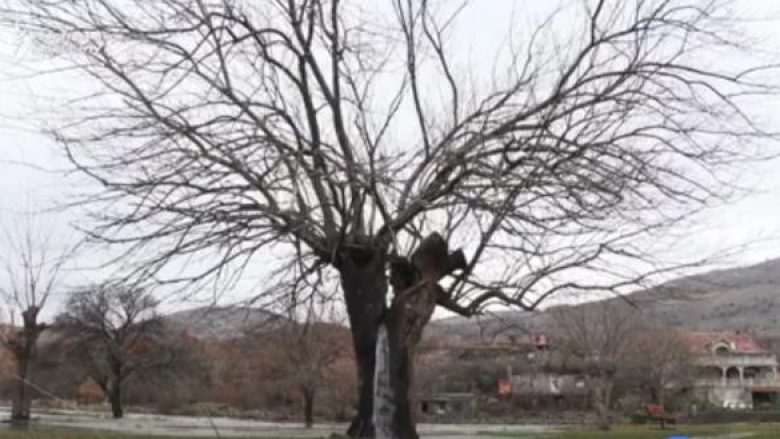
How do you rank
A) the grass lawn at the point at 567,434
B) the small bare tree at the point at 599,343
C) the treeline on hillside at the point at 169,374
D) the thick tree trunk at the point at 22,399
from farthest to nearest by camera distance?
the small bare tree at the point at 599,343 → the treeline on hillside at the point at 169,374 → the thick tree trunk at the point at 22,399 → the grass lawn at the point at 567,434

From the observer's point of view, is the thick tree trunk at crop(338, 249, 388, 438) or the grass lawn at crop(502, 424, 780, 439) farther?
the grass lawn at crop(502, 424, 780, 439)

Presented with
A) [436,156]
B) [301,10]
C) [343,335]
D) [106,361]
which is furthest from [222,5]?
[106,361]

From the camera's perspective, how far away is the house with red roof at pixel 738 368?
91.6 m

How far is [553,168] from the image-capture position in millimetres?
15586

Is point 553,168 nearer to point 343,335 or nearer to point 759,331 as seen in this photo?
point 343,335

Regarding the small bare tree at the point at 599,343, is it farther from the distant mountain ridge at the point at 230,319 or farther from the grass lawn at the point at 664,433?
the distant mountain ridge at the point at 230,319

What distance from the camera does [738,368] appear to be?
10169 cm

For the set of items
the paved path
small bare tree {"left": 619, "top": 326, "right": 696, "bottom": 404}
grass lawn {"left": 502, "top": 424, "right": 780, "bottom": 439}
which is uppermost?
small bare tree {"left": 619, "top": 326, "right": 696, "bottom": 404}

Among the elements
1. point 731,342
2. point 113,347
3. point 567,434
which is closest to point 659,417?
point 567,434

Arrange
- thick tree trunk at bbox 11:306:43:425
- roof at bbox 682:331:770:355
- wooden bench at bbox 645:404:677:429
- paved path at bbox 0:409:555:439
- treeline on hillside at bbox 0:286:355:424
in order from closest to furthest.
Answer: paved path at bbox 0:409:555:439, thick tree trunk at bbox 11:306:43:425, wooden bench at bbox 645:404:677:429, treeline on hillside at bbox 0:286:355:424, roof at bbox 682:331:770:355

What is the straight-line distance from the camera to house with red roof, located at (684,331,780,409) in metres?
91.6

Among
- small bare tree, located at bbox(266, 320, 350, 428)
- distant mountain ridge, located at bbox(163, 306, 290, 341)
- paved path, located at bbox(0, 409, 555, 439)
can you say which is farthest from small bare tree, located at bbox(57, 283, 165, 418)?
distant mountain ridge, located at bbox(163, 306, 290, 341)

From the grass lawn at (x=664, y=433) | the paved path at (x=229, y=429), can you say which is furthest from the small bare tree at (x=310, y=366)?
the grass lawn at (x=664, y=433)

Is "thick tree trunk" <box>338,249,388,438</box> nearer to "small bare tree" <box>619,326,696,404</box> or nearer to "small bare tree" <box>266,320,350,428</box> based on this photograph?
"small bare tree" <box>266,320,350,428</box>
